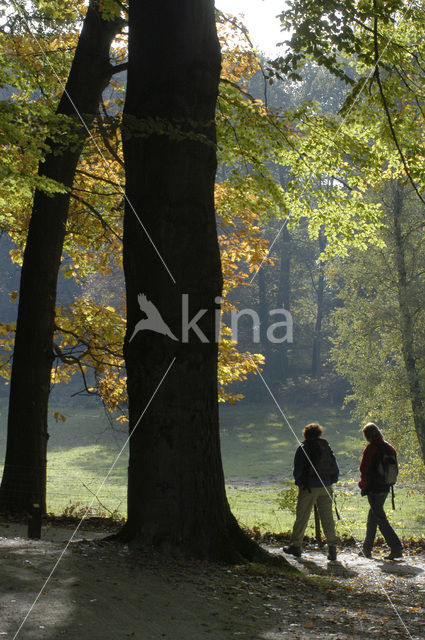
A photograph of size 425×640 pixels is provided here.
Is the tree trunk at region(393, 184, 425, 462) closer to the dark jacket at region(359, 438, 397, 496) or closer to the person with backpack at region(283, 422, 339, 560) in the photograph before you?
the dark jacket at region(359, 438, 397, 496)

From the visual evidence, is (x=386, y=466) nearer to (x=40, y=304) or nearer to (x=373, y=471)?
(x=373, y=471)

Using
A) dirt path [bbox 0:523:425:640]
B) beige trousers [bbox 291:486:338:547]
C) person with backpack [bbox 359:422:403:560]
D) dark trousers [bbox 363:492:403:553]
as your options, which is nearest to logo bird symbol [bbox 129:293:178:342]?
dirt path [bbox 0:523:425:640]

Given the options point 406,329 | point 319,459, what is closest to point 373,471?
point 319,459

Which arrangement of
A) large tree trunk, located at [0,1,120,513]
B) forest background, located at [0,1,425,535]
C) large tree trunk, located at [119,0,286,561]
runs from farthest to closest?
forest background, located at [0,1,425,535]
large tree trunk, located at [0,1,120,513]
large tree trunk, located at [119,0,286,561]

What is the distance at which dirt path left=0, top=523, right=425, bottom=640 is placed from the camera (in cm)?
441

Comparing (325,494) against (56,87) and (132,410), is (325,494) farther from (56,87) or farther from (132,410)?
(56,87)

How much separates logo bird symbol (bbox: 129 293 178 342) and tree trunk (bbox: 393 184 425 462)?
1651 centimetres

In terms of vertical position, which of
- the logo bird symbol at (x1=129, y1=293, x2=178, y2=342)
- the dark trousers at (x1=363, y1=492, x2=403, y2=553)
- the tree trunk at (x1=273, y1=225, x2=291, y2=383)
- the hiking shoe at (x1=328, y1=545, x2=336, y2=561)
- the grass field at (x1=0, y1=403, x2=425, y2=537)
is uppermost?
the tree trunk at (x1=273, y1=225, x2=291, y2=383)

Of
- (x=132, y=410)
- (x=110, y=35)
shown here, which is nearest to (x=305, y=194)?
(x=110, y=35)

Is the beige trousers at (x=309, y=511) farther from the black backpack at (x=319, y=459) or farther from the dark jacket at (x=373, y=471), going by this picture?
the dark jacket at (x=373, y=471)

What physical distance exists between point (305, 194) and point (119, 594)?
30.2ft

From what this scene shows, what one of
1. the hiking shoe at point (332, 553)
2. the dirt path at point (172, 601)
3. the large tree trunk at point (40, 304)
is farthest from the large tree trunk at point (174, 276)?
the large tree trunk at point (40, 304)

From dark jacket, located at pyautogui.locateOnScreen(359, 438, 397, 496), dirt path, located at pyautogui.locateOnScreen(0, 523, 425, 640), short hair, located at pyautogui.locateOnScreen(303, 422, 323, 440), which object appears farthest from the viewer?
dark jacket, located at pyautogui.locateOnScreen(359, 438, 397, 496)

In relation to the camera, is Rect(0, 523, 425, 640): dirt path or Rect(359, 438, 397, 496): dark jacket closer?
Rect(0, 523, 425, 640): dirt path
